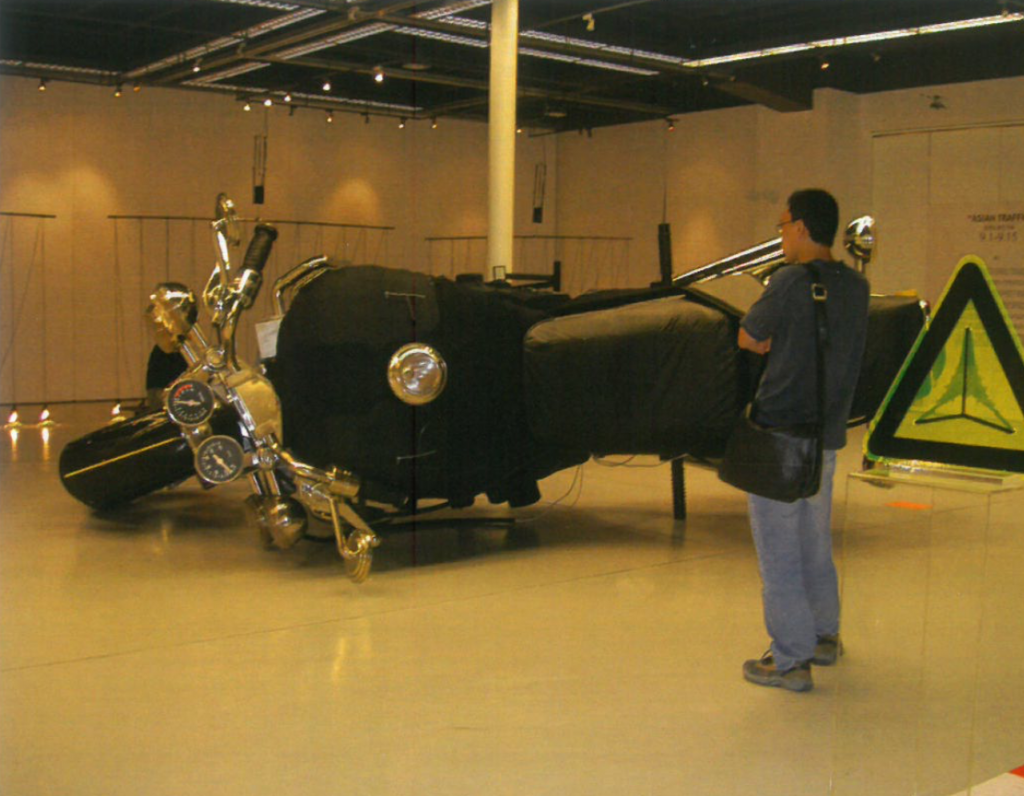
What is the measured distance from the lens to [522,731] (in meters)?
3.12

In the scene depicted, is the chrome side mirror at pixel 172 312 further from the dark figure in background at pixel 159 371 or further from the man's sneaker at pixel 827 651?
the man's sneaker at pixel 827 651

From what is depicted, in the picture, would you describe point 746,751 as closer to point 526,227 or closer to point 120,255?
point 120,255

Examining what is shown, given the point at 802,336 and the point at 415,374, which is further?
the point at 415,374

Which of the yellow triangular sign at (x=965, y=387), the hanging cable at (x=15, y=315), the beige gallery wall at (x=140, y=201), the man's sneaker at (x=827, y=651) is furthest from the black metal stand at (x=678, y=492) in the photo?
the hanging cable at (x=15, y=315)

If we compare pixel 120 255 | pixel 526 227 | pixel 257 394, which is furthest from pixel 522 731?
pixel 526 227

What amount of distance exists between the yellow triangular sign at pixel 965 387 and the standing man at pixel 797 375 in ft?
2.21

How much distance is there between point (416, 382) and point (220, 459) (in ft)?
2.64

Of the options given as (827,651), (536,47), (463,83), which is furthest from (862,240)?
(463,83)

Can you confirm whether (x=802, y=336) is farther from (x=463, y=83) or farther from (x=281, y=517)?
(x=463, y=83)

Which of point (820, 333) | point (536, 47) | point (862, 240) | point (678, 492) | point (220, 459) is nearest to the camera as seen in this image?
point (820, 333)

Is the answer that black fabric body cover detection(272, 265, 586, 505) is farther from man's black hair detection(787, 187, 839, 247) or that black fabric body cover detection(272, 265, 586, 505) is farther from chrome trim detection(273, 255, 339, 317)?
man's black hair detection(787, 187, 839, 247)

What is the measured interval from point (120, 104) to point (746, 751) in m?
11.1

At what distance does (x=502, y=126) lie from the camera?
810 centimetres

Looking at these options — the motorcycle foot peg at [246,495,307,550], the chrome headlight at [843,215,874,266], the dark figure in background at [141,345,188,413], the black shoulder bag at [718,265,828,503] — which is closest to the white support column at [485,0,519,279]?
the dark figure in background at [141,345,188,413]
